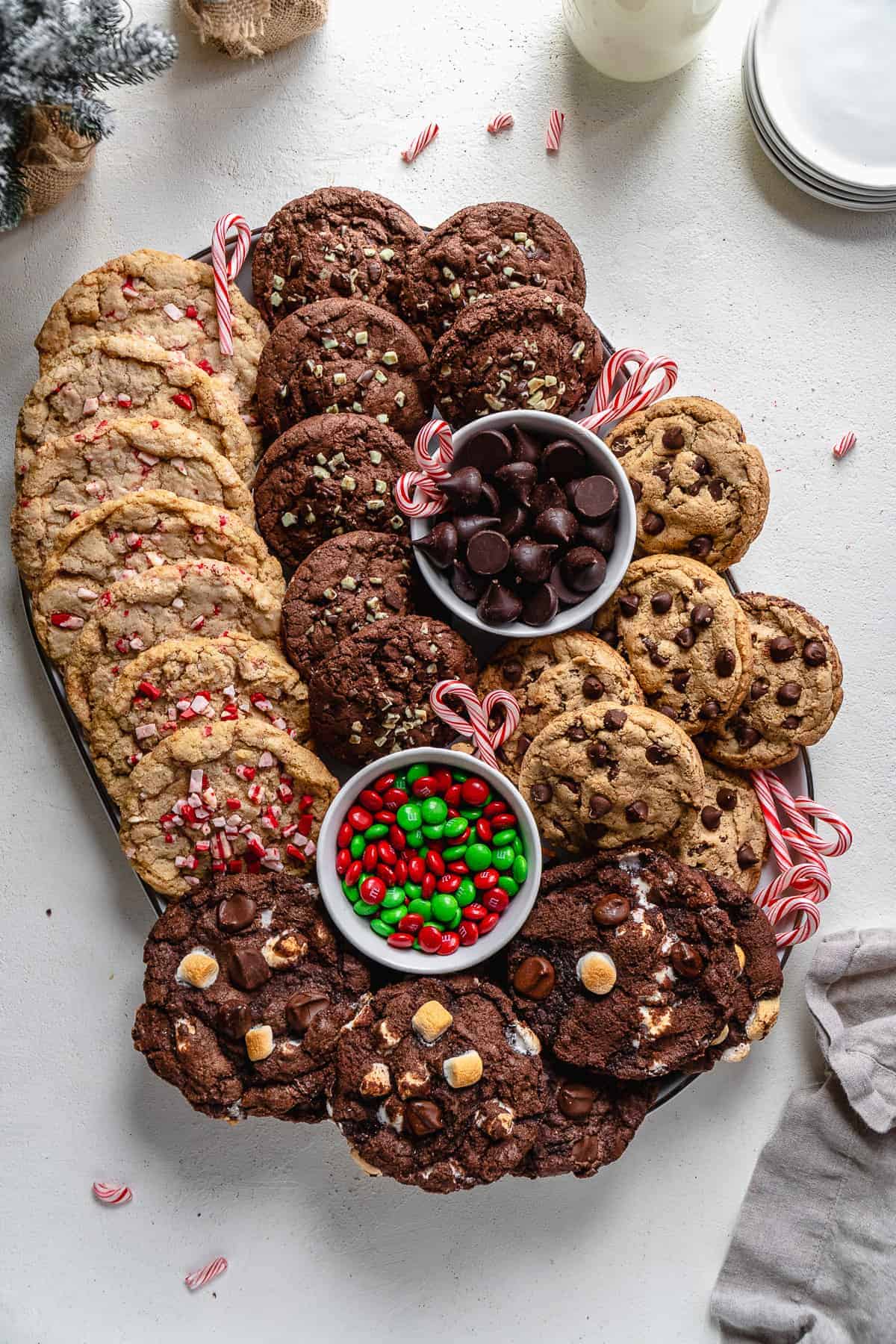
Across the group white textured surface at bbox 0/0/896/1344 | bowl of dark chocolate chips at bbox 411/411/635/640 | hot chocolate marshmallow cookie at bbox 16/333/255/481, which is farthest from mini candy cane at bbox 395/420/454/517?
A: white textured surface at bbox 0/0/896/1344

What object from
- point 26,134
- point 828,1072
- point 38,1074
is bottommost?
point 828,1072

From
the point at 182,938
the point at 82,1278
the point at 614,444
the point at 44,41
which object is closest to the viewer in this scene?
the point at 44,41

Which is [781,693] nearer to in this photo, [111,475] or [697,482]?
[697,482]

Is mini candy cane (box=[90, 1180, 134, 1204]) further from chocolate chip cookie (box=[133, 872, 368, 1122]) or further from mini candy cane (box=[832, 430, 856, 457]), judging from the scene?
mini candy cane (box=[832, 430, 856, 457])

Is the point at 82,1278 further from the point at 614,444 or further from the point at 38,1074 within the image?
the point at 614,444

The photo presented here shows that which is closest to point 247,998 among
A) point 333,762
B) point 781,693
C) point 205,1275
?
point 333,762

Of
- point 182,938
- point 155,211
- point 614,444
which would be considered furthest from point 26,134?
point 182,938
